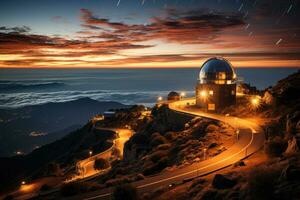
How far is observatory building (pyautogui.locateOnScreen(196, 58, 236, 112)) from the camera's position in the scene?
161ft

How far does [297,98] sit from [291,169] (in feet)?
94.3

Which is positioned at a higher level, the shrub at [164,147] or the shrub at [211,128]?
the shrub at [211,128]

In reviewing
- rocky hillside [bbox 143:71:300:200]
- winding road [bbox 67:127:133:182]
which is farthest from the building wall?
rocky hillside [bbox 143:71:300:200]

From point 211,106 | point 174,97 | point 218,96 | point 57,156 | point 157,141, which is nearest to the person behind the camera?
point 157,141

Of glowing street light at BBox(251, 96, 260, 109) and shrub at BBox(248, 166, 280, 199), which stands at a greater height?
shrub at BBox(248, 166, 280, 199)

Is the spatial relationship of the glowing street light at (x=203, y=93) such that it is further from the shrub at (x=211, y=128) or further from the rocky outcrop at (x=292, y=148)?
the rocky outcrop at (x=292, y=148)

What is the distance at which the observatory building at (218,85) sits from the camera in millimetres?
49156

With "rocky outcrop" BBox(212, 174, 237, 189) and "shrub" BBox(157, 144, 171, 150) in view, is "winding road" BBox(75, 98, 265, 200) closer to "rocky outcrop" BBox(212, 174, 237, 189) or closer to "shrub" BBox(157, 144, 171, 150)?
"rocky outcrop" BBox(212, 174, 237, 189)

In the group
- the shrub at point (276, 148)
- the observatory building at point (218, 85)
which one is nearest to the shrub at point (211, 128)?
the observatory building at point (218, 85)

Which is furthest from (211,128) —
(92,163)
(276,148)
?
(92,163)

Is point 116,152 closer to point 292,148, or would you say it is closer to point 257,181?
point 292,148

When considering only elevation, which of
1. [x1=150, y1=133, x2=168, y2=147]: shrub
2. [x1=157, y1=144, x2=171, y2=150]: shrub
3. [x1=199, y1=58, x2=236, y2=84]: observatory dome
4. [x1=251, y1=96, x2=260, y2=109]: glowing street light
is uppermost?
[x1=199, y1=58, x2=236, y2=84]: observatory dome

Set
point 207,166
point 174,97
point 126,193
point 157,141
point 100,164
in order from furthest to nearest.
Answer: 1. point 174,97
2. point 100,164
3. point 157,141
4. point 207,166
5. point 126,193

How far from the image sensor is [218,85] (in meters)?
49.0
